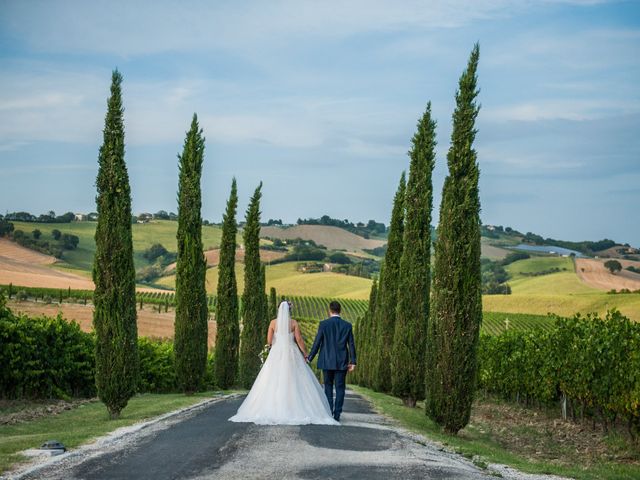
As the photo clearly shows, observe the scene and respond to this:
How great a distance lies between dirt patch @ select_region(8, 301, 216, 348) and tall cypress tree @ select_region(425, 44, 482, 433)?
1848 inches

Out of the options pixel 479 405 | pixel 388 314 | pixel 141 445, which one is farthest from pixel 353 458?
pixel 479 405

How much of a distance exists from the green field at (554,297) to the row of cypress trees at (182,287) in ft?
146

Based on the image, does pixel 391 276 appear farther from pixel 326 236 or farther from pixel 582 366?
pixel 326 236

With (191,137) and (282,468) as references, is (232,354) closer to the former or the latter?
(191,137)

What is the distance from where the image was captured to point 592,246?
170250 millimetres

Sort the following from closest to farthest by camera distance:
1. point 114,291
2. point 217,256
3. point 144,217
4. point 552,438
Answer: point 114,291 < point 552,438 < point 217,256 < point 144,217

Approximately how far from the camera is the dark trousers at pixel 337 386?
1578 cm

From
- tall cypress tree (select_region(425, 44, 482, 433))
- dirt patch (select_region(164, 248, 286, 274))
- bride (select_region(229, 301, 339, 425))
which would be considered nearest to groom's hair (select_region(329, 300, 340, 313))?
bride (select_region(229, 301, 339, 425))

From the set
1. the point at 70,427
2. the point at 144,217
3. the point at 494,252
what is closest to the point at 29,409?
the point at 70,427

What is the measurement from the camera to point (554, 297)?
343 ft

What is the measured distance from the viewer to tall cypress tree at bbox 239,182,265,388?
35.9 metres

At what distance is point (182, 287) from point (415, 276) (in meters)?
8.45

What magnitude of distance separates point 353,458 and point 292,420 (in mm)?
4313

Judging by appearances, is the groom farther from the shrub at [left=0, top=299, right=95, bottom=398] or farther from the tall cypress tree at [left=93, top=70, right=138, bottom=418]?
the shrub at [left=0, top=299, right=95, bottom=398]
